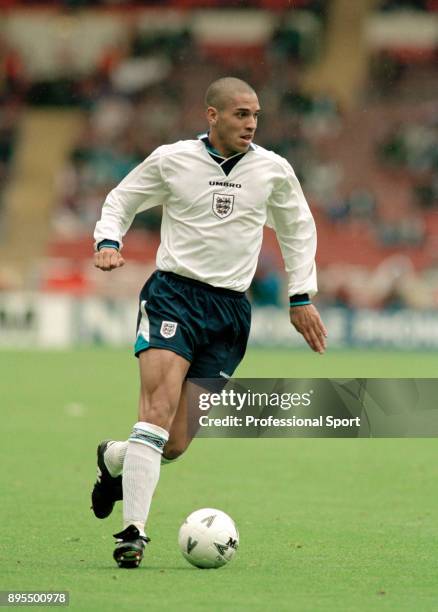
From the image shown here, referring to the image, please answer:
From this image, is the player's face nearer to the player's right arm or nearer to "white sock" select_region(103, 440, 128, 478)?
the player's right arm

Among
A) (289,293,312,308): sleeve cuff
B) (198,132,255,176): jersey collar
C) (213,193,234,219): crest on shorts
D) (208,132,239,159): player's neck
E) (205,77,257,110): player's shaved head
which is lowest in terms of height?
(289,293,312,308): sleeve cuff

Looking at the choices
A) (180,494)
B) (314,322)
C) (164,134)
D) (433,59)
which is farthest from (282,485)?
(433,59)

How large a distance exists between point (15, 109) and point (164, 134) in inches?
159

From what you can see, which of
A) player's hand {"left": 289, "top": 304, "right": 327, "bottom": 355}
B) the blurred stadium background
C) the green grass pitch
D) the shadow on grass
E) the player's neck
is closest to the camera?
the green grass pitch

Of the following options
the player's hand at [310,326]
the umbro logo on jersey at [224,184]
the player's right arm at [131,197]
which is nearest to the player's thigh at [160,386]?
the player's right arm at [131,197]

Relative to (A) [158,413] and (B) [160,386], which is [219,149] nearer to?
(B) [160,386]

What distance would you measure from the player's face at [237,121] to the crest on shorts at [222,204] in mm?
224

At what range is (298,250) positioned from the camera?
7043mm

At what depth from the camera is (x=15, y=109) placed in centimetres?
3559

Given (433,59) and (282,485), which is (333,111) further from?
(282,485)

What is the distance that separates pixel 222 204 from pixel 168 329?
2.16ft

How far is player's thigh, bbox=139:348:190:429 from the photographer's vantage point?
6449 mm

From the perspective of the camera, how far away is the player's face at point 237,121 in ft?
21.9

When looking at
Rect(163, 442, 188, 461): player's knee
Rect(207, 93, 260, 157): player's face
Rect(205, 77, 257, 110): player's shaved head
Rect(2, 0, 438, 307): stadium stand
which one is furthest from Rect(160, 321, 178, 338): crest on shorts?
Rect(2, 0, 438, 307): stadium stand
